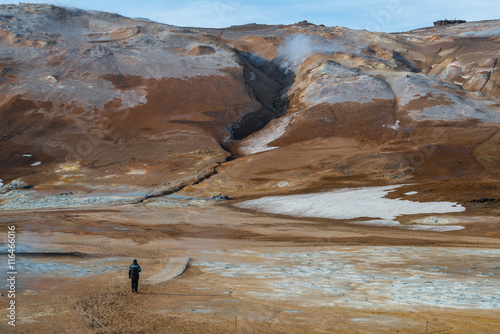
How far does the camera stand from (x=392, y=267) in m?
23.0

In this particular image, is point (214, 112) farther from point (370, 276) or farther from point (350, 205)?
point (370, 276)

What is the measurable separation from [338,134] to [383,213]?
3735 centimetres

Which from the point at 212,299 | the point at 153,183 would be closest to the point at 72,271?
the point at 212,299

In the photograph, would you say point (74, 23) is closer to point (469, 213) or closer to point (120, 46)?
point (120, 46)

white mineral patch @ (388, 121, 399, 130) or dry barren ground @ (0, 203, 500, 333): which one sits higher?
white mineral patch @ (388, 121, 399, 130)

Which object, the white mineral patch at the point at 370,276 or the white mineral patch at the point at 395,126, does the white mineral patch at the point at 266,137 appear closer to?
the white mineral patch at the point at 395,126

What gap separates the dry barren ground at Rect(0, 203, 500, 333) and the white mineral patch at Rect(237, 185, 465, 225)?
767 cm

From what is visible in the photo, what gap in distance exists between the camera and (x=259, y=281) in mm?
19891

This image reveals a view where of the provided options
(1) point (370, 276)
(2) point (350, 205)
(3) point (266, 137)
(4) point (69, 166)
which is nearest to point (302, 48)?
(3) point (266, 137)

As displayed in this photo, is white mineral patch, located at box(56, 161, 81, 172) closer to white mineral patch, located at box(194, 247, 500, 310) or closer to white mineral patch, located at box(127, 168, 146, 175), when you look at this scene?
white mineral patch, located at box(127, 168, 146, 175)

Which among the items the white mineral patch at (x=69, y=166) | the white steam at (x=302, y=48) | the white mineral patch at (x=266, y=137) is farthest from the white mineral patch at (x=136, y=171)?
the white steam at (x=302, y=48)

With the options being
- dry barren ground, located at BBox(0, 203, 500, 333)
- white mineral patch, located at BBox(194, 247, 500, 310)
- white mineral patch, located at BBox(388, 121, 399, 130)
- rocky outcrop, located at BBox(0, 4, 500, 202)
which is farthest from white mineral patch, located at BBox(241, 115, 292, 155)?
white mineral patch, located at BBox(194, 247, 500, 310)

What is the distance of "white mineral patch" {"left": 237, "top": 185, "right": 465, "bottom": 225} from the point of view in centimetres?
4625

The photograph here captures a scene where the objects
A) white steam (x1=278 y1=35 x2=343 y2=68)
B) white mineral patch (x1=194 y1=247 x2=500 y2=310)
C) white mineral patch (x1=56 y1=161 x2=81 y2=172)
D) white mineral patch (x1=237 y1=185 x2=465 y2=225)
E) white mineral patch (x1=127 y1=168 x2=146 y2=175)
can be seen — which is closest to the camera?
white mineral patch (x1=194 y1=247 x2=500 y2=310)
